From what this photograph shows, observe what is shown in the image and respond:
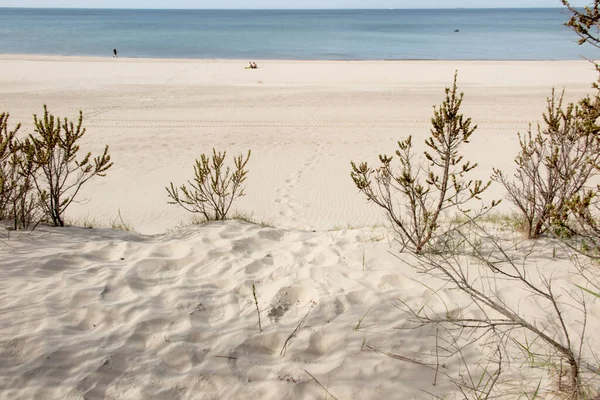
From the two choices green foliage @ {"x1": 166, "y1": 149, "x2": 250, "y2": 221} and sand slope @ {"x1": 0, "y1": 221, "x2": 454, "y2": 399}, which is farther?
green foliage @ {"x1": 166, "y1": 149, "x2": 250, "y2": 221}

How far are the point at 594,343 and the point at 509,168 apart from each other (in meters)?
6.73

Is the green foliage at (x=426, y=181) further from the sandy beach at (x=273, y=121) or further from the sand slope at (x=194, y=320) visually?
the sandy beach at (x=273, y=121)

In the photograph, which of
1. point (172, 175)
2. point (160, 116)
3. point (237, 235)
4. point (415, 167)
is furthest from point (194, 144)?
point (237, 235)

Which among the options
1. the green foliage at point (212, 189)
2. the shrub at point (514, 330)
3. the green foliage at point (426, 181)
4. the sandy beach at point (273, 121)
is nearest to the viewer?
the shrub at point (514, 330)

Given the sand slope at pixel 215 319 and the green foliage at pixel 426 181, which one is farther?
the green foliage at pixel 426 181

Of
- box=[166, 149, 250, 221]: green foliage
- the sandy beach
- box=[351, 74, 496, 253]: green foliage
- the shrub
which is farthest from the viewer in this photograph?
the sandy beach

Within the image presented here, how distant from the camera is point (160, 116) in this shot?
45.1 feet

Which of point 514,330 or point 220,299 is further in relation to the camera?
point 220,299

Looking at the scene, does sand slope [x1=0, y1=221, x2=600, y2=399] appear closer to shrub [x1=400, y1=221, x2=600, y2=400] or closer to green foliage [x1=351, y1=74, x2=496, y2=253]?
shrub [x1=400, y1=221, x2=600, y2=400]

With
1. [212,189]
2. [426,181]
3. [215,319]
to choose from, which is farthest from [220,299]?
[212,189]

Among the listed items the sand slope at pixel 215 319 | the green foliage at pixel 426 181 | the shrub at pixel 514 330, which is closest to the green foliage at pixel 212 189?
the sand slope at pixel 215 319

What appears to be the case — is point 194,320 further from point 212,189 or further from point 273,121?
point 273,121

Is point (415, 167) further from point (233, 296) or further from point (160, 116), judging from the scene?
point (160, 116)

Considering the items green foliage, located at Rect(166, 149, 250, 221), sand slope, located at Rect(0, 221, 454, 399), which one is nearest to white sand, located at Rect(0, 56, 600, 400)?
sand slope, located at Rect(0, 221, 454, 399)
